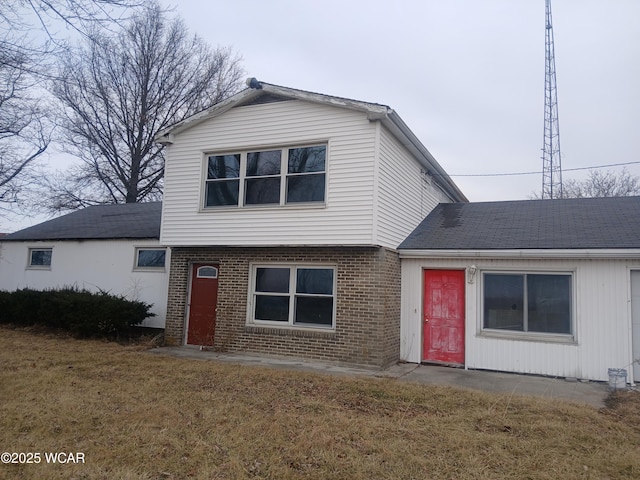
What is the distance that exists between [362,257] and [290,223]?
6.06ft

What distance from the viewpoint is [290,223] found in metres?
10.6

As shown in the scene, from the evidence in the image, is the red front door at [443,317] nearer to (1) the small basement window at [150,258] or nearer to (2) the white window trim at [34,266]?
(1) the small basement window at [150,258]

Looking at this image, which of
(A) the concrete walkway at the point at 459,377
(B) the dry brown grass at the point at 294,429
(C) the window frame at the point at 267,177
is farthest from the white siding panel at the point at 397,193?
(B) the dry brown grass at the point at 294,429

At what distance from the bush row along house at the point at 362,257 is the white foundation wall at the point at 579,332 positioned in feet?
0.08

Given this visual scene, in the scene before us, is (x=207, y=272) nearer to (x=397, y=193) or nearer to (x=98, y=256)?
(x=98, y=256)

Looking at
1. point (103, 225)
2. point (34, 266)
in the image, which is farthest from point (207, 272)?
point (34, 266)

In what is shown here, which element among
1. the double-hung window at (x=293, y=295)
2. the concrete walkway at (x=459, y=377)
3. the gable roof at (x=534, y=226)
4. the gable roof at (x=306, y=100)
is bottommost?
the concrete walkway at (x=459, y=377)

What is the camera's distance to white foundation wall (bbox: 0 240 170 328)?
14000 mm

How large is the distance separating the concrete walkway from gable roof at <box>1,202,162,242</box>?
546 cm

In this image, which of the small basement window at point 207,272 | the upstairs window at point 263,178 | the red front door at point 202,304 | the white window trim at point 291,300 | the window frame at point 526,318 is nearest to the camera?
the window frame at point 526,318

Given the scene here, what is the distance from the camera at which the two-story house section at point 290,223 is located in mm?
10125

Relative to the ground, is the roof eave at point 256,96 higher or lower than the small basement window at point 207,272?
higher

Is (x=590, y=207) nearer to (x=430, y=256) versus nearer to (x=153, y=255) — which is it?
(x=430, y=256)

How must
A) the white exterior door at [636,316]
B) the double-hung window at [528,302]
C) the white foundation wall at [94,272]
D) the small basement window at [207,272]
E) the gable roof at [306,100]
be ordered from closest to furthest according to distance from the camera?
1. the white exterior door at [636,316]
2. the double-hung window at [528,302]
3. the gable roof at [306,100]
4. the small basement window at [207,272]
5. the white foundation wall at [94,272]
